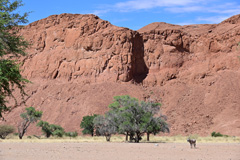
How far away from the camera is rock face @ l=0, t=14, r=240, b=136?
7656 centimetres

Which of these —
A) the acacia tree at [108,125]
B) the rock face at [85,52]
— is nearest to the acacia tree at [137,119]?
the acacia tree at [108,125]

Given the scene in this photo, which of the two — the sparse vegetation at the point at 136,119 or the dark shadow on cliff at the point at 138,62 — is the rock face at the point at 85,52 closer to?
the dark shadow on cliff at the point at 138,62

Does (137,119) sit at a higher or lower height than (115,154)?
higher

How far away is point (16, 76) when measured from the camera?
12.3 m

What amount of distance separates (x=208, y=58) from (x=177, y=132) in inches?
1036

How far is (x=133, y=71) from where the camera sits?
88062 mm

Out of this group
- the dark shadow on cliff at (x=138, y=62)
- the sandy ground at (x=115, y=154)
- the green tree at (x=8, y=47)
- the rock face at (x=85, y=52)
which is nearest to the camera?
the green tree at (x=8, y=47)

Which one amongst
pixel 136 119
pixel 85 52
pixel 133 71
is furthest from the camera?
pixel 85 52

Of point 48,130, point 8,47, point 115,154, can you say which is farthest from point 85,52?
point 8,47

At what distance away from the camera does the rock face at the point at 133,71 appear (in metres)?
76.6

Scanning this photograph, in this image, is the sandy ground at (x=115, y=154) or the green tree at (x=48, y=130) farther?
the green tree at (x=48, y=130)

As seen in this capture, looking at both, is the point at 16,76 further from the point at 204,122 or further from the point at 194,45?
the point at 194,45

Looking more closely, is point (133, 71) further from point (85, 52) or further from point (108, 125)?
point (108, 125)

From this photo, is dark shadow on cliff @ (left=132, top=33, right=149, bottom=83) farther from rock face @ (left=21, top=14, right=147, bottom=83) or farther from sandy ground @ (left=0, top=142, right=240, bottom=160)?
sandy ground @ (left=0, top=142, right=240, bottom=160)
